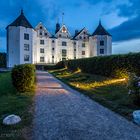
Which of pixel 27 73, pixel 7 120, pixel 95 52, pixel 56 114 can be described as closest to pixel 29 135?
pixel 7 120

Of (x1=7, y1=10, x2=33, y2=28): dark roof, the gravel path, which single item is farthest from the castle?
the gravel path

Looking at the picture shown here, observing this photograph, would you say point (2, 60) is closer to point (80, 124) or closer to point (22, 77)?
point (22, 77)

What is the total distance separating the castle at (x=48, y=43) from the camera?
54.2 m

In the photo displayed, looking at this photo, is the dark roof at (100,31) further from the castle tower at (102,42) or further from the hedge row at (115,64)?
the hedge row at (115,64)

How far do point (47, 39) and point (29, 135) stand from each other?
59.8 m

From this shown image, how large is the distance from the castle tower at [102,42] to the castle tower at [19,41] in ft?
56.2

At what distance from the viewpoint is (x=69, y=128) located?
20.7 ft

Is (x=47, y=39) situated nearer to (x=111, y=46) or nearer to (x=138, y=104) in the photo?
(x=111, y=46)

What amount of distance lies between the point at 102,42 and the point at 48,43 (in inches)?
546

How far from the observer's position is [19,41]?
5372cm

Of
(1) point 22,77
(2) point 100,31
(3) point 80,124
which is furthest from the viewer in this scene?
(2) point 100,31

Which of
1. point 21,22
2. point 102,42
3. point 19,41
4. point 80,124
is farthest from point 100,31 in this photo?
point 80,124

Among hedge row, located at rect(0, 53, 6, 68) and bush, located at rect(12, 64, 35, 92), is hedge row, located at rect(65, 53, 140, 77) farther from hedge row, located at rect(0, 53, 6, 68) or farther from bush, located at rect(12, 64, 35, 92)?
hedge row, located at rect(0, 53, 6, 68)

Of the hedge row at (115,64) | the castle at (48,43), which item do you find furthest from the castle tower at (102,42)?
the hedge row at (115,64)
